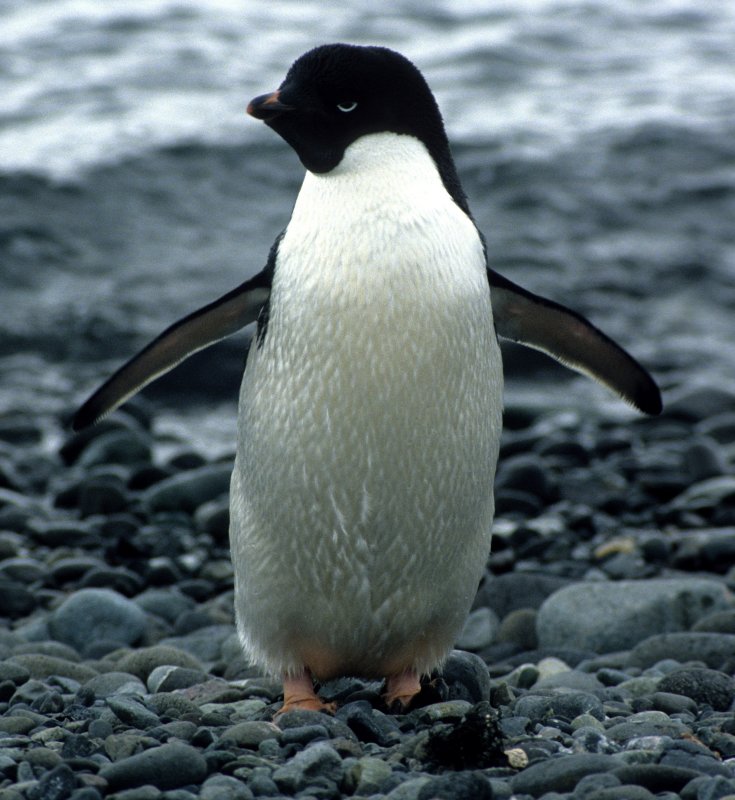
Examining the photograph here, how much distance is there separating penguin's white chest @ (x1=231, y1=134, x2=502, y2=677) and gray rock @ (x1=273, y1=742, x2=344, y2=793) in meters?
0.71

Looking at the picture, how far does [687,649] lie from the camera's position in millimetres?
4594

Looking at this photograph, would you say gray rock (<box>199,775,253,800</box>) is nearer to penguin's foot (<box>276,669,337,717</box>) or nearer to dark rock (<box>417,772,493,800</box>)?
dark rock (<box>417,772,493,800</box>)

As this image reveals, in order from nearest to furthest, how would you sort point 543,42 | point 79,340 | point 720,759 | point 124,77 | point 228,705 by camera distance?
point 720,759 → point 228,705 → point 79,340 → point 124,77 → point 543,42

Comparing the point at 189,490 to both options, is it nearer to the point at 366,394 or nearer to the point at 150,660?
the point at 150,660

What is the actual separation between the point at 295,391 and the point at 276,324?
0.67 ft

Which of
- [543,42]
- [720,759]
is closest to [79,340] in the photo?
[720,759]

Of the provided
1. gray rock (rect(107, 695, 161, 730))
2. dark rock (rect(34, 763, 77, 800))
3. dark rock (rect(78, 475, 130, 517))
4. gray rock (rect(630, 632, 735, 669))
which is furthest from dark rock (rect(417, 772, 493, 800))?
dark rock (rect(78, 475, 130, 517))

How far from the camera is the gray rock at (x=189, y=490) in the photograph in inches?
279

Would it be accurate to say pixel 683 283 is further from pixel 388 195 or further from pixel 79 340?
pixel 388 195

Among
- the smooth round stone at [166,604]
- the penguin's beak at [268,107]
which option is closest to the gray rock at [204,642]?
the smooth round stone at [166,604]

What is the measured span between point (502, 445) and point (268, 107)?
468 cm

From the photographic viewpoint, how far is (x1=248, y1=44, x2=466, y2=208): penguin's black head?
12.0 feet

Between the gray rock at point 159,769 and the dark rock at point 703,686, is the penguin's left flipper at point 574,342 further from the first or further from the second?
the gray rock at point 159,769

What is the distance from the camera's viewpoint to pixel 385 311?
3.61m
